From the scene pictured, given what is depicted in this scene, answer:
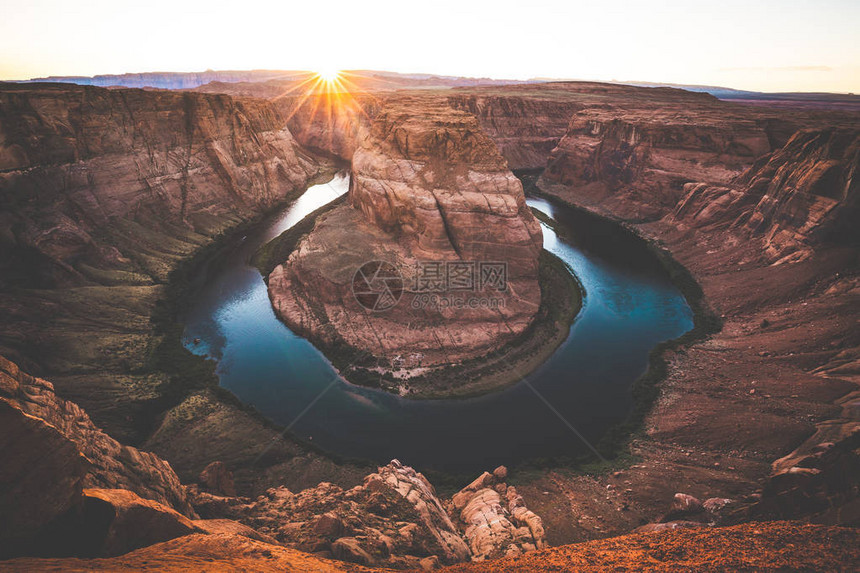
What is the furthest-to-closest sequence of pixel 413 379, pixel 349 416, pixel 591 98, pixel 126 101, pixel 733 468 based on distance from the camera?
pixel 591 98 < pixel 126 101 < pixel 413 379 < pixel 349 416 < pixel 733 468

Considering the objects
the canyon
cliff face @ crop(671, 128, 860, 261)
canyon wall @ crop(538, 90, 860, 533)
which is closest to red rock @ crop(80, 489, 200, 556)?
the canyon

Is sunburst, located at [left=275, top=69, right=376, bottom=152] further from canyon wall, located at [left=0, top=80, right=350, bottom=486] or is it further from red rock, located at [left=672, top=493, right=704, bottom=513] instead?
red rock, located at [left=672, top=493, right=704, bottom=513]

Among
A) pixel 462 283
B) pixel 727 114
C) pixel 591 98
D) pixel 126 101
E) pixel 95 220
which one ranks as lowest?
pixel 462 283

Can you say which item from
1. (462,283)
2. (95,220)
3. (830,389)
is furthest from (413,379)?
(95,220)

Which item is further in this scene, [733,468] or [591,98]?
[591,98]

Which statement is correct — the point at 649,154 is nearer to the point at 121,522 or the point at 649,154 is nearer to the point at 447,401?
the point at 447,401

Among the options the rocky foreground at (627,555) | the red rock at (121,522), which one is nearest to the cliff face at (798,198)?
the rocky foreground at (627,555)

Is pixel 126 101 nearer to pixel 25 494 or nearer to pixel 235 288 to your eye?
pixel 235 288
